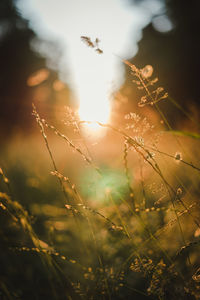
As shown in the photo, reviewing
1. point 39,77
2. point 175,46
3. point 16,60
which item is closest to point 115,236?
point 39,77

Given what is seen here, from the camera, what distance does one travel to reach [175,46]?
1471 cm

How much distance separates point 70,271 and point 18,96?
2193cm

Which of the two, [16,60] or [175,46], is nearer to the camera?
Answer: [175,46]

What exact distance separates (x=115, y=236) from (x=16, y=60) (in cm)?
2400

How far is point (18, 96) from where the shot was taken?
2058cm

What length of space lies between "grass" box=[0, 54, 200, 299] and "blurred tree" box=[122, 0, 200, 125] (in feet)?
31.9

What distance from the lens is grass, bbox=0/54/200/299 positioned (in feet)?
2.15

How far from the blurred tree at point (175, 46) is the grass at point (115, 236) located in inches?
383

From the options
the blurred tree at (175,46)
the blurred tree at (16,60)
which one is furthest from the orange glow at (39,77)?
the blurred tree at (16,60)

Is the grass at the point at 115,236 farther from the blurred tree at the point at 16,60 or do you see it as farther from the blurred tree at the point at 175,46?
the blurred tree at the point at 16,60

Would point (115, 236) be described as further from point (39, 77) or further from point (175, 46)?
point (175, 46)

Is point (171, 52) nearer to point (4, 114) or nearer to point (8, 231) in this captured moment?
point (4, 114)

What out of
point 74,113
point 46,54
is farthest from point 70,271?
point 46,54

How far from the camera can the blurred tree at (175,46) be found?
12.0 metres
